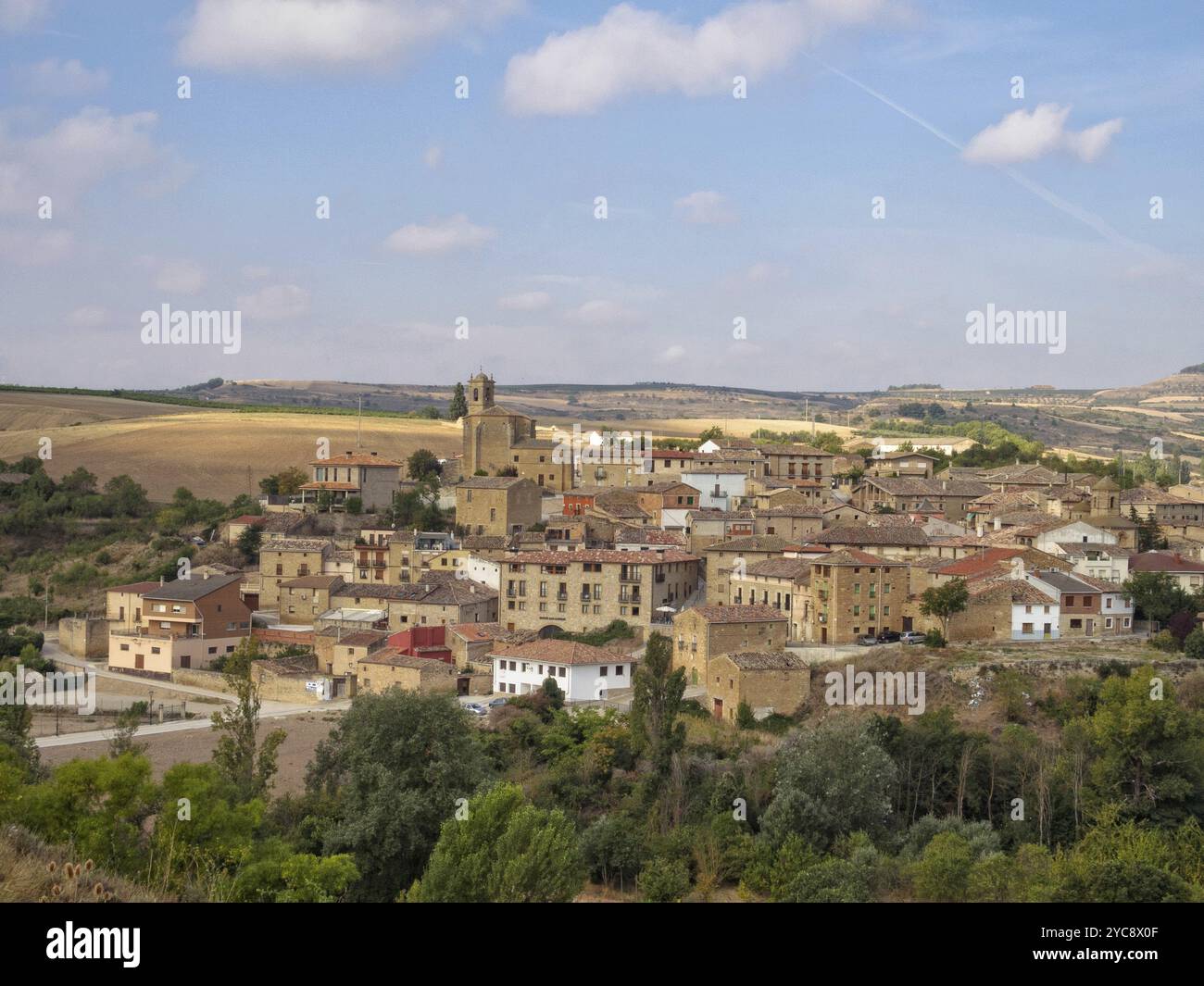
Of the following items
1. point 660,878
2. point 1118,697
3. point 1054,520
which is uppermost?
point 1054,520

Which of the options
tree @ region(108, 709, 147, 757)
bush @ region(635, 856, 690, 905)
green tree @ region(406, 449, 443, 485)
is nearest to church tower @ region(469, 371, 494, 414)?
green tree @ region(406, 449, 443, 485)

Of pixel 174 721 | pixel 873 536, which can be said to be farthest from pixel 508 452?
pixel 174 721

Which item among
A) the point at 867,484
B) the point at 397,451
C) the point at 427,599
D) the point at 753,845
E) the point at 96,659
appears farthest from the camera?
the point at 397,451

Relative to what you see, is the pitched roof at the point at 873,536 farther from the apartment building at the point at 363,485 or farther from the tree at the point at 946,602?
the apartment building at the point at 363,485

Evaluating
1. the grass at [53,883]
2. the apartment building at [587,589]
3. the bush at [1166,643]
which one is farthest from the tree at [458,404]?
the grass at [53,883]

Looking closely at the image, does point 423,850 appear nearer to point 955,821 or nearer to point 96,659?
point 955,821

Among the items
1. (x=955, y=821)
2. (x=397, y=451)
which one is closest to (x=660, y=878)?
(x=955, y=821)

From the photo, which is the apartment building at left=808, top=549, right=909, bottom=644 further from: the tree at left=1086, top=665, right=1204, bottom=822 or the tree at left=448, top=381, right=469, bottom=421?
the tree at left=448, top=381, right=469, bottom=421
